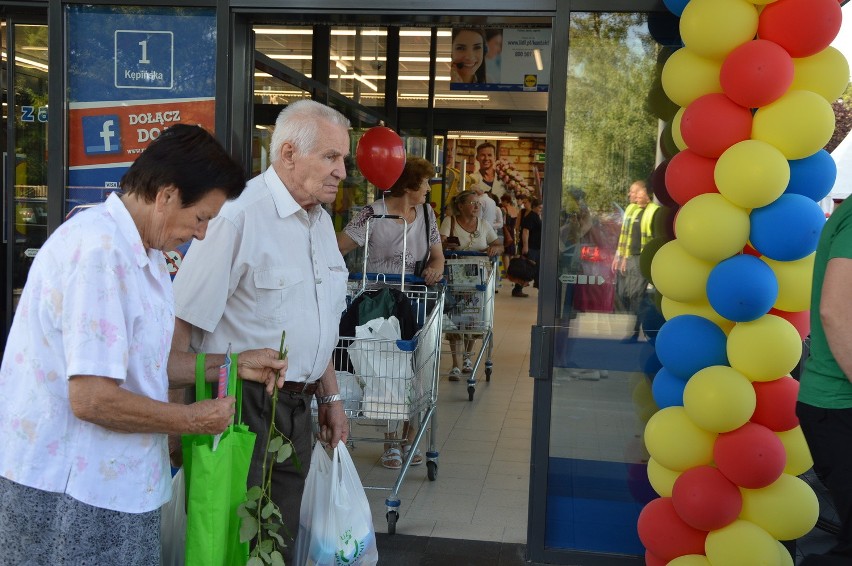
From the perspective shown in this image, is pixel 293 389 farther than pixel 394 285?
No

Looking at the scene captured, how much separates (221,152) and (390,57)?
8.48 m

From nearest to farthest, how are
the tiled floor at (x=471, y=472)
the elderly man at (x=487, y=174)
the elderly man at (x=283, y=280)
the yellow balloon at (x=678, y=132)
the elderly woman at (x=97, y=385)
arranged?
the elderly woman at (x=97, y=385), the elderly man at (x=283, y=280), the yellow balloon at (x=678, y=132), the tiled floor at (x=471, y=472), the elderly man at (x=487, y=174)

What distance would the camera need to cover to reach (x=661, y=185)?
3904 millimetres

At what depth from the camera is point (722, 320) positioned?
338 centimetres

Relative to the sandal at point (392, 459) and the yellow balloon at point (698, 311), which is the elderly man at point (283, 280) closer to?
the yellow balloon at point (698, 311)

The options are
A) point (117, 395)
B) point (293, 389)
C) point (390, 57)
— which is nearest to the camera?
point (117, 395)

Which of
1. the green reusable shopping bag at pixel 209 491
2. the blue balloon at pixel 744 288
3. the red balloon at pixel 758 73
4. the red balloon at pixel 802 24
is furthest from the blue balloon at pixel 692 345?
the green reusable shopping bag at pixel 209 491

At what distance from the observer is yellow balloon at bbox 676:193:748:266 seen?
3164 millimetres

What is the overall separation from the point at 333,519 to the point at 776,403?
1.53m

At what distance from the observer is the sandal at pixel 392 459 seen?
17.9ft

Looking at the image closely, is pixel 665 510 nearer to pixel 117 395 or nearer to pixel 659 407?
pixel 659 407

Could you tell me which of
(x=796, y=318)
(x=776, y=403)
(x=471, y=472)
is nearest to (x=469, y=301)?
(x=471, y=472)

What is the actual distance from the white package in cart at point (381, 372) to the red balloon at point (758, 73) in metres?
1.79

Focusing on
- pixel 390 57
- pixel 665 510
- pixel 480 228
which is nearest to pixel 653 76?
pixel 665 510
